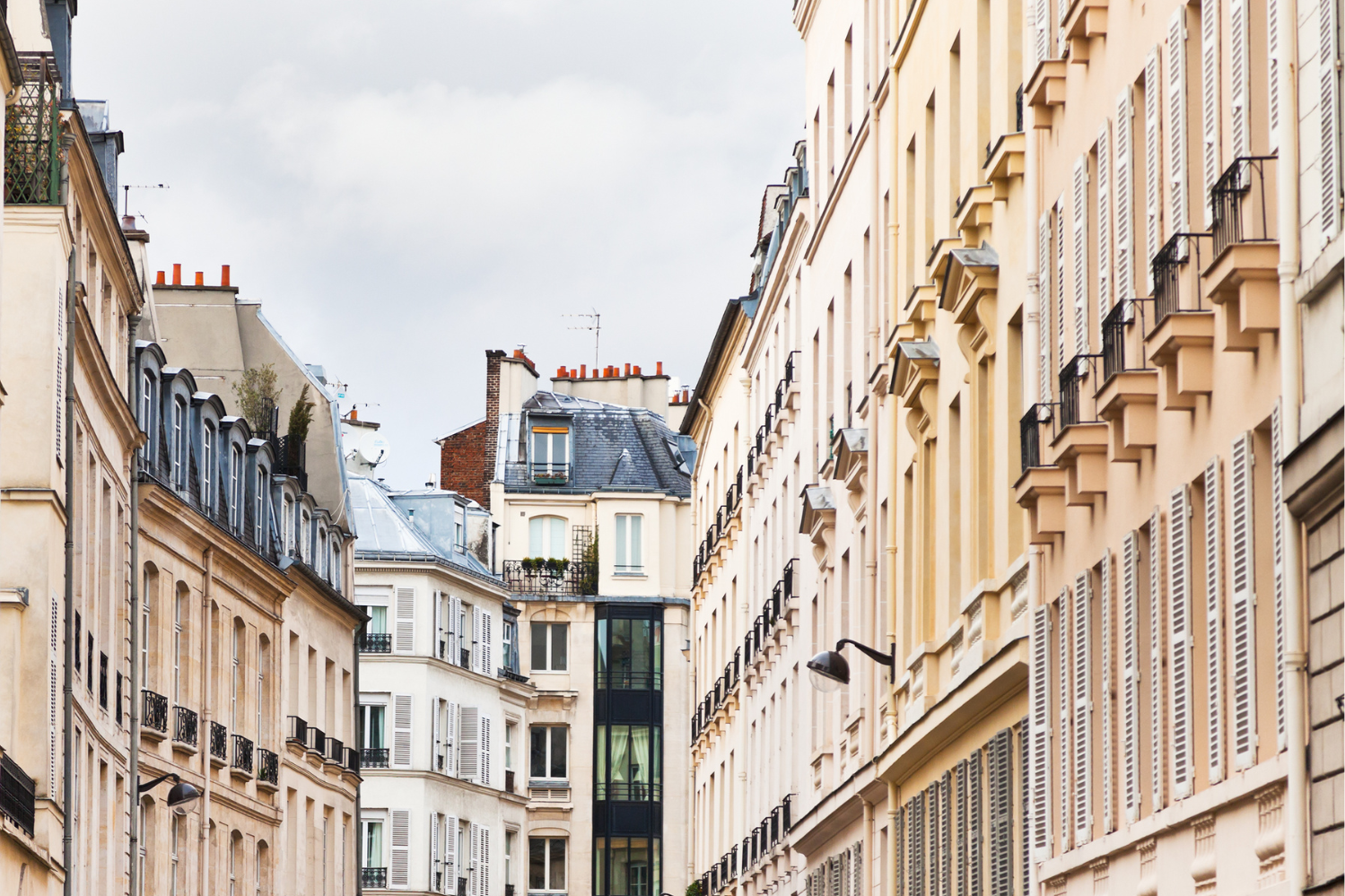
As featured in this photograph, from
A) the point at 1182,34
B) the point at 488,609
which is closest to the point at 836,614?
the point at 1182,34

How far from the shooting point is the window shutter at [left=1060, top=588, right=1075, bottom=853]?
62.7ft

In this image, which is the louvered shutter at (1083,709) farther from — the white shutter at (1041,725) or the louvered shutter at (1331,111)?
the louvered shutter at (1331,111)

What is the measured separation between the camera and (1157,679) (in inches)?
644

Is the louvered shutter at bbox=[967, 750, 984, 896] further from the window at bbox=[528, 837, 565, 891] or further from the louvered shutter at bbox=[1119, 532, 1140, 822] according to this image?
the window at bbox=[528, 837, 565, 891]

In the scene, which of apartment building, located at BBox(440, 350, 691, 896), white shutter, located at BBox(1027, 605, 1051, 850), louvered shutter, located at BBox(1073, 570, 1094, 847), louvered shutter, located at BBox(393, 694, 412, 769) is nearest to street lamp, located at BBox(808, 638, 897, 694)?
white shutter, located at BBox(1027, 605, 1051, 850)

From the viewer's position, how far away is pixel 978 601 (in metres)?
23.0

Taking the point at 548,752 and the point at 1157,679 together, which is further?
the point at 548,752

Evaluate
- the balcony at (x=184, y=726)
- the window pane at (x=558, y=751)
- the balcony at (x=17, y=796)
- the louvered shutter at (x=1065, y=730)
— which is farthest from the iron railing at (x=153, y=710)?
the window pane at (x=558, y=751)

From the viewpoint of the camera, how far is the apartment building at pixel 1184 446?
43.1 feet

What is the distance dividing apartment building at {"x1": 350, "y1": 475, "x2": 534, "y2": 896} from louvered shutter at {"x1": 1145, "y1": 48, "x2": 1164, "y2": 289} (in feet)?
161

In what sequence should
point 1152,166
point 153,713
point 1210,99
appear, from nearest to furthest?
1. point 1210,99
2. point 1152,166
3. point 153,713

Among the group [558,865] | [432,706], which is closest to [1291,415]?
[432,706]

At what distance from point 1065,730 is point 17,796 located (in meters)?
13.2

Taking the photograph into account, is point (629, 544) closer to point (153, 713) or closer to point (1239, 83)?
point (153, 713)
